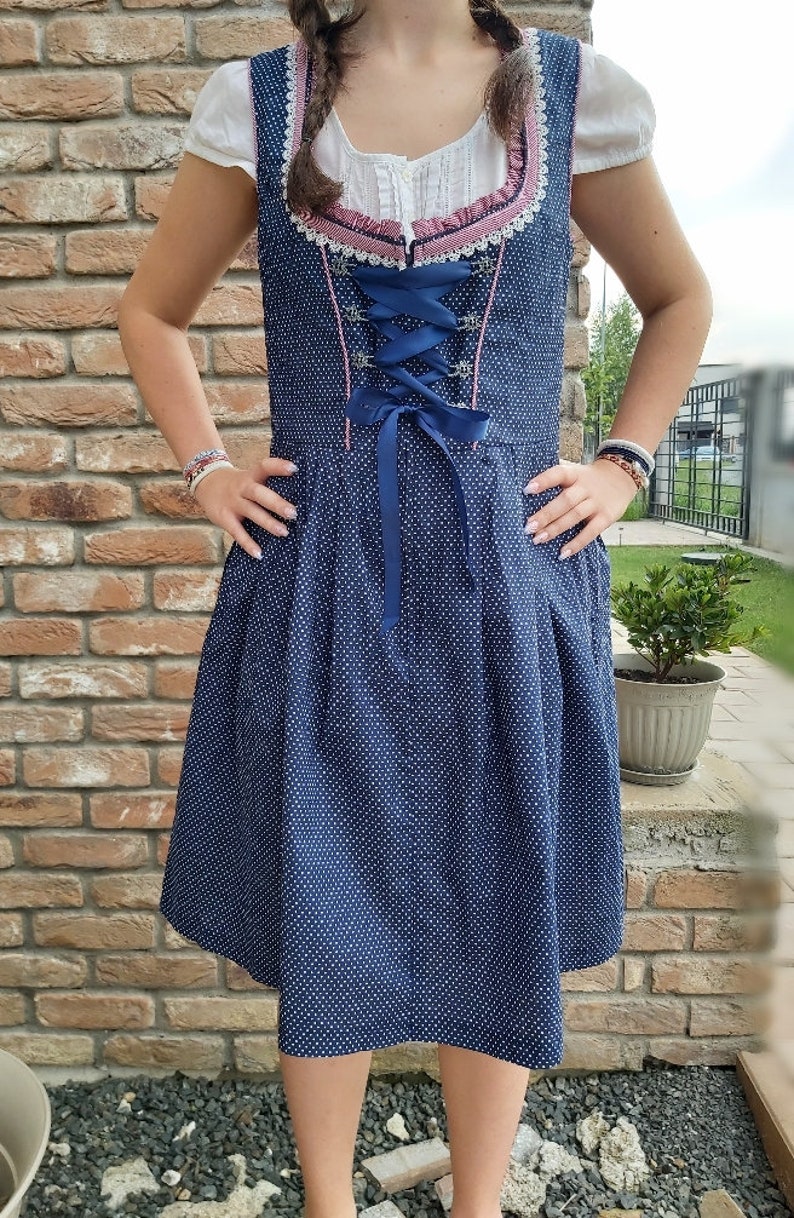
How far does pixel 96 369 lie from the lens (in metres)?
1.54

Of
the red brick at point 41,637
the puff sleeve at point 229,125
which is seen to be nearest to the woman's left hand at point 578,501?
the puff sleeve at point 229,125

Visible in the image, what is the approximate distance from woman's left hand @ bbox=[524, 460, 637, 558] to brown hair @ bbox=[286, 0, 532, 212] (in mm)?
353

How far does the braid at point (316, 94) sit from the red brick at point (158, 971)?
1351 millimetres

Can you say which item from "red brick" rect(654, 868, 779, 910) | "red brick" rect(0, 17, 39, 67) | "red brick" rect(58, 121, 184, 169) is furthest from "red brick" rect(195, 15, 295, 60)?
"red brick" rect(654, 868, 779, 910)

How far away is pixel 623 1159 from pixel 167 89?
1.90 metres

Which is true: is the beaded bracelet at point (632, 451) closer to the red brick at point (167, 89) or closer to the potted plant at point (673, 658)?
the potted plant at point (673, 658)

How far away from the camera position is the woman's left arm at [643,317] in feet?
3.32

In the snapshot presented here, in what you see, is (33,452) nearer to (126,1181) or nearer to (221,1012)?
(221,1012)

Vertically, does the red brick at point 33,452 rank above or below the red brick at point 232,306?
below

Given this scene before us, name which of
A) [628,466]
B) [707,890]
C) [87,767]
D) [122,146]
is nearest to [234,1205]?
[87,767]

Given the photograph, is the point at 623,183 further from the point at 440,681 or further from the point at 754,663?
the point at 754,663

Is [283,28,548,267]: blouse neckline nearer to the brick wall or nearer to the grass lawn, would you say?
the brick wall

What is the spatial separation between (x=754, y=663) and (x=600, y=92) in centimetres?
103

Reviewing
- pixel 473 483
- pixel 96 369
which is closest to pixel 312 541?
pixel 473 483
